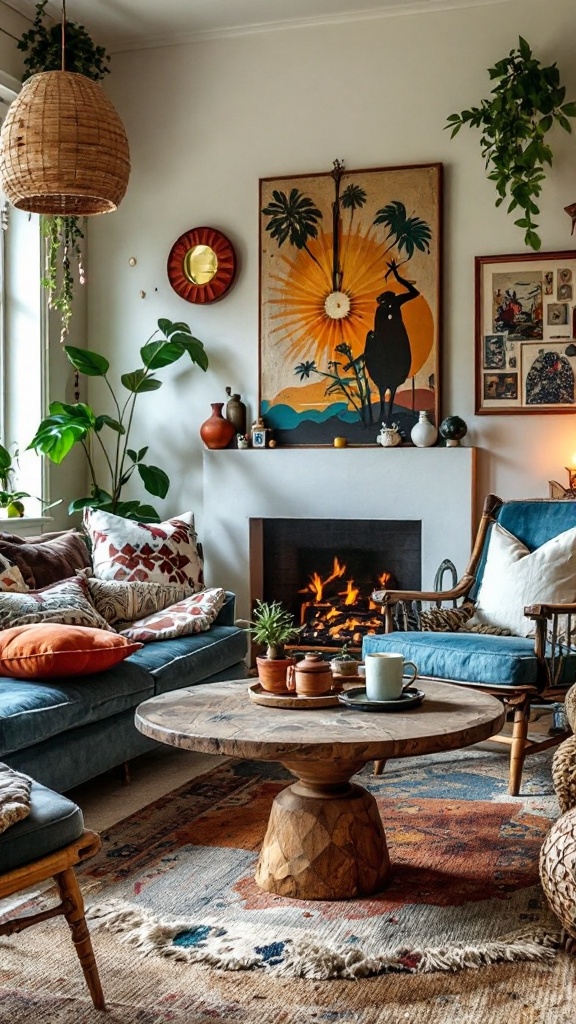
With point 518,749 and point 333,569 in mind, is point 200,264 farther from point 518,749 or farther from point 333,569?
point 518,749

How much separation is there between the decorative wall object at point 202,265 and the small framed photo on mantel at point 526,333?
136 centimetres

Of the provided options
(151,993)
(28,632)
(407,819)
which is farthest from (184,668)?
(151,993)

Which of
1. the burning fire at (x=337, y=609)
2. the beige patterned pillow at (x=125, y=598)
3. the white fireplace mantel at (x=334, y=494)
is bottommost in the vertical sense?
the burning fire at (x=337, y=609)

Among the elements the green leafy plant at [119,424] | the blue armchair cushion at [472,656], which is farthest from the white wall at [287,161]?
the blue armchair cushion at [472,656]

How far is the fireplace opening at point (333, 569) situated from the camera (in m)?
5.80

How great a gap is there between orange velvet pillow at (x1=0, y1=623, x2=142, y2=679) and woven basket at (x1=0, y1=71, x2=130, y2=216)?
1.38 meters

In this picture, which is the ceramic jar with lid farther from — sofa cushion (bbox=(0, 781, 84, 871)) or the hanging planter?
the hanging planter

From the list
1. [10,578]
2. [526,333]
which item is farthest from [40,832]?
[526,333]

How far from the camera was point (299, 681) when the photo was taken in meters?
2.91

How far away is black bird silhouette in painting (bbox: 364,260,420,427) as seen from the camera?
552 centimetres

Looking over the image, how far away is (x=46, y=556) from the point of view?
421 centimetres

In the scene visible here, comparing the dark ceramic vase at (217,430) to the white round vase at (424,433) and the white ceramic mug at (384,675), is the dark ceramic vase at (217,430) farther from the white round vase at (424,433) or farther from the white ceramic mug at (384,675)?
the white ceramic mug at (384,675)

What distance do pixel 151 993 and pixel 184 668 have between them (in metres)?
1.88

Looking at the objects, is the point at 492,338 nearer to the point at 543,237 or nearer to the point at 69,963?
the point at 543,237
